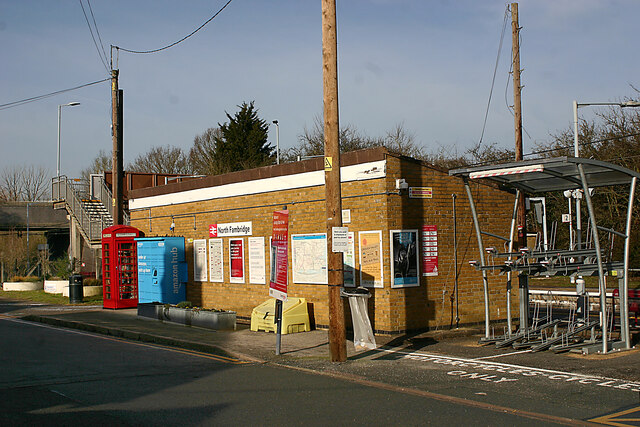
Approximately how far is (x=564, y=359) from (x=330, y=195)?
5.09 metres

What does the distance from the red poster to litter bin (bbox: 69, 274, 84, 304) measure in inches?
605

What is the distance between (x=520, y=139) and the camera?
66.7ft

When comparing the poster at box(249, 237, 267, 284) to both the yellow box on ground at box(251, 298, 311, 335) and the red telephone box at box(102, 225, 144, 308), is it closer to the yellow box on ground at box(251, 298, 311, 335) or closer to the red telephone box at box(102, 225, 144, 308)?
the yellow box on ground at box(251, 298, 311, 335)

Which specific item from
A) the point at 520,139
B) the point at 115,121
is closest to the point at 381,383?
the point at 520,139

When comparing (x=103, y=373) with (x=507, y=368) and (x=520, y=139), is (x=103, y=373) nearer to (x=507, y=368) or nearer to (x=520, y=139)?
(x=507, y=368)

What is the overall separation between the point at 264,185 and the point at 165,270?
17.2 ft

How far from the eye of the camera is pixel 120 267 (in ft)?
73.9

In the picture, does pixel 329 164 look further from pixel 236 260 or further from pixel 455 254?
pixel 236 260

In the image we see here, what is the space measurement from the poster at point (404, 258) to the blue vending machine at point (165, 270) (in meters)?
8.85

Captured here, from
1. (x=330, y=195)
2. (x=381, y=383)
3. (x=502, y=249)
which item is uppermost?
(x=330, y=195)

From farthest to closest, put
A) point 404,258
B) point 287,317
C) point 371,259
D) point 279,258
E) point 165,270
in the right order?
point 165,270
point 287,317
point 371,259
point 404,258
point 279,258

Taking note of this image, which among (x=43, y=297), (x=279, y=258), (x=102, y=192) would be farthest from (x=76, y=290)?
(x=279, y=258)

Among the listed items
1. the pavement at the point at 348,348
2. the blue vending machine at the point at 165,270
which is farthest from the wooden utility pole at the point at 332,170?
the blue vending machine at the point at 165,270

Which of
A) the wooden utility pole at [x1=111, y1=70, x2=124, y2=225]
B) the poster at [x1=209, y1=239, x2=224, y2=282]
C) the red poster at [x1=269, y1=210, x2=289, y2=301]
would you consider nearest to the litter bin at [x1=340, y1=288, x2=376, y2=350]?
the red poster at [x1=269, y1=210, x2=289, y2=301]
